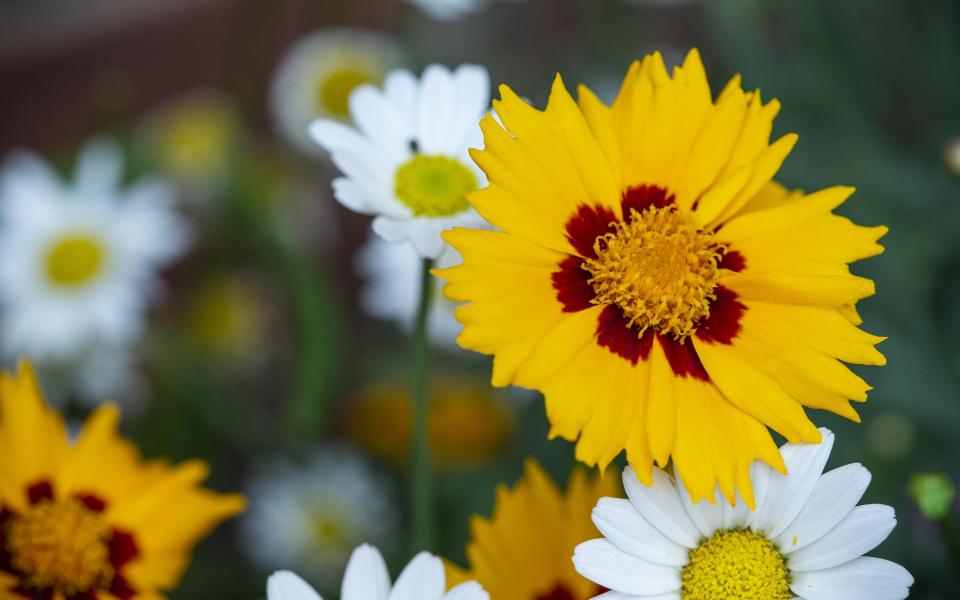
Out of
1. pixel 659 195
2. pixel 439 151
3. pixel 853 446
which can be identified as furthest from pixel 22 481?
pixel 853 446

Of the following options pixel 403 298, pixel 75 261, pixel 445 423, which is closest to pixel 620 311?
pixel 403 298

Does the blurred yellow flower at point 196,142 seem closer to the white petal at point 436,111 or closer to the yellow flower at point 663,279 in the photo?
the white petal at point 436,111

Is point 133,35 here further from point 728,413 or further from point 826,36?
point 728,413

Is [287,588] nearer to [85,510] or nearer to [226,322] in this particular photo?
[85,510]

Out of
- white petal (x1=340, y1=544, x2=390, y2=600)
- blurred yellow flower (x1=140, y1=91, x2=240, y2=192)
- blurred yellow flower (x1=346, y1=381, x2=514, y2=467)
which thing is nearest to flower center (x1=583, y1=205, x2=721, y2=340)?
white petal (x1=340, y1=544, x2=390, y2=600)

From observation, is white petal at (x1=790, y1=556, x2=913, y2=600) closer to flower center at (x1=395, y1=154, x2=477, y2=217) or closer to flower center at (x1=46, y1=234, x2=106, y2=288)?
flower center at (x1=395, y1=154, x2=477, y2=217)

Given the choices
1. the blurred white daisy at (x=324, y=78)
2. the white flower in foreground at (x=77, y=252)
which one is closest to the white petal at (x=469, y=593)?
the white flower in foreground at (x=77, y=252)
